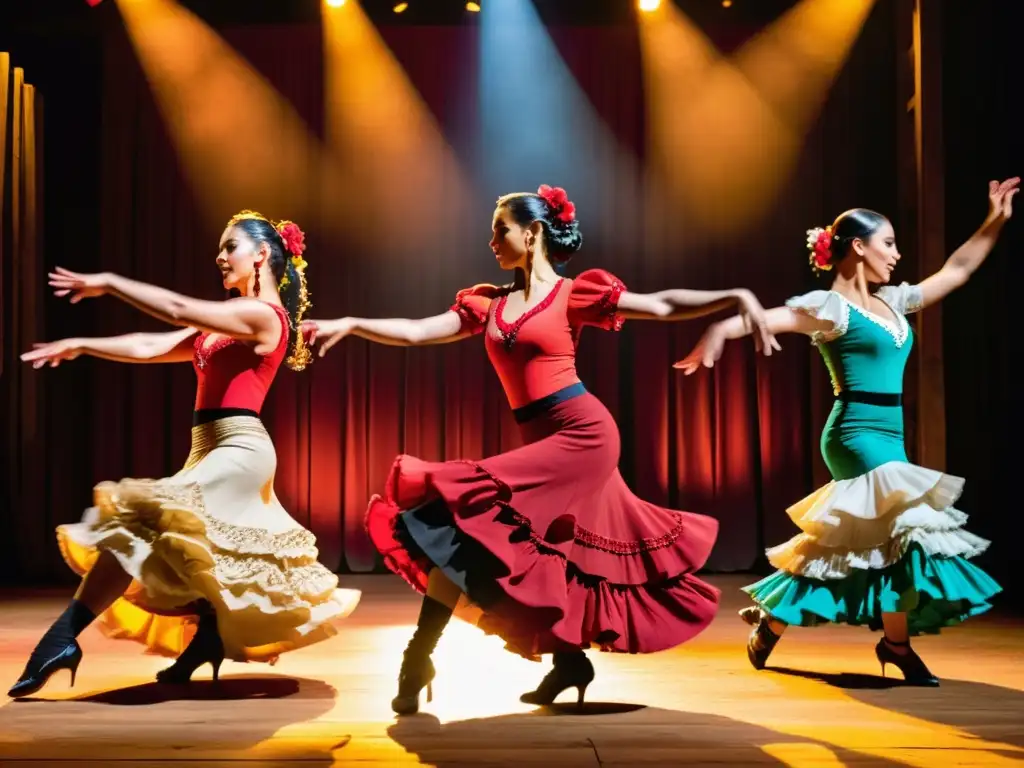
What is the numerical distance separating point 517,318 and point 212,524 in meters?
0.94

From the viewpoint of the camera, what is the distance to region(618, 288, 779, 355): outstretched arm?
2.44 m

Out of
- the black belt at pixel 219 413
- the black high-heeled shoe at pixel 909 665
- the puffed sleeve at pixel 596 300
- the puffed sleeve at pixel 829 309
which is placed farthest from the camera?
the puffed sleeve at pixel 829 309

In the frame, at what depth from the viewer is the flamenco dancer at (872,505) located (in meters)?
3.01

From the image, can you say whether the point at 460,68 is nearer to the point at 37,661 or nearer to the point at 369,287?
the point at 369,287

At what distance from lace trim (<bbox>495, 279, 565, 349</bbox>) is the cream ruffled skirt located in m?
0.75

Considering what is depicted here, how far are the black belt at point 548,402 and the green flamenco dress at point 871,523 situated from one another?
0.81 metres

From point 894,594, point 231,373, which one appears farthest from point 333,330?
point 894,594

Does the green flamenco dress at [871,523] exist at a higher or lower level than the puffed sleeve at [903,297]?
lower

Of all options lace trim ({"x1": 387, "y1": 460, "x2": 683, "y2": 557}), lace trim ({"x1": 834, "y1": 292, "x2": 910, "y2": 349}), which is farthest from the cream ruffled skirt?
lace trim ({"x1": 834, "y1": 292, "x2": 910, "y2": 349})

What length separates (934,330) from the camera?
5.26m

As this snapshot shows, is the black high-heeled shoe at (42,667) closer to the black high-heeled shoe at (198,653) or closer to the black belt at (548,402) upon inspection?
the black high-heeled shoe at (198,653)

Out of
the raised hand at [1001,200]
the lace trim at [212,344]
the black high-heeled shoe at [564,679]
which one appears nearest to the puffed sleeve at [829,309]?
the raised hand at [1001,200]

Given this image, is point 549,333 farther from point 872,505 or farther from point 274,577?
point 872,505

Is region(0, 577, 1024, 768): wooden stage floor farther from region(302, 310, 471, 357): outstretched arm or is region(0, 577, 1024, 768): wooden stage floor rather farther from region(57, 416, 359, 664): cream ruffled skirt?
region(302, 310, 471, 357): outstretched arm
